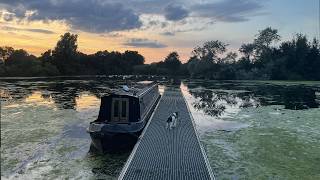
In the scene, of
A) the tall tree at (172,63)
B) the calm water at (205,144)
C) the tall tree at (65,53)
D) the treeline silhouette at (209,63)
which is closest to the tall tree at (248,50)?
the treeline silhouette at (209,63)

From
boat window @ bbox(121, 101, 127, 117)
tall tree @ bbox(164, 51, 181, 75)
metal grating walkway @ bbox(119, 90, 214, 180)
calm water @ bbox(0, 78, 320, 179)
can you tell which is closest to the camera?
metal grating walkway @ bbox(119, 90, 214, 180)

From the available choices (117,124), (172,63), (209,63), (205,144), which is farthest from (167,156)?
(172,63)

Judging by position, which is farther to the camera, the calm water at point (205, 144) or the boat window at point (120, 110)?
the boat window at point (120, 110)

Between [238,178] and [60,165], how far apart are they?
8.66 m

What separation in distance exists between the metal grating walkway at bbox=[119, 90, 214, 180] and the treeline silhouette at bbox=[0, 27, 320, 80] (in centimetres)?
9631

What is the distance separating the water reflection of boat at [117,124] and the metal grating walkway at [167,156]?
3.06 ft

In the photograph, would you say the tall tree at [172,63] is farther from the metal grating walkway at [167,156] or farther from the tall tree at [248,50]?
the metal grating walkway at [167,156]

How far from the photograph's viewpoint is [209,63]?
131 metres

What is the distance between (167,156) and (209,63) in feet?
373

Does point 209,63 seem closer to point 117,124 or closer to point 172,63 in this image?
point 172,63

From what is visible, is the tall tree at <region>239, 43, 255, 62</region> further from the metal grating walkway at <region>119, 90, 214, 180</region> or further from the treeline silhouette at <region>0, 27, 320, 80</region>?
the metal grating walkway at <region>119, 90, 214, 180</region>

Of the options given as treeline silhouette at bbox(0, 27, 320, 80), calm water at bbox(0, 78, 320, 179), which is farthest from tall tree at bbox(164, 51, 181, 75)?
calm water at bbox(0, 78, 320, 179)

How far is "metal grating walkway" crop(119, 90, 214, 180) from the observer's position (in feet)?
53.4

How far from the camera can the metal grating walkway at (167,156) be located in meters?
16.3
